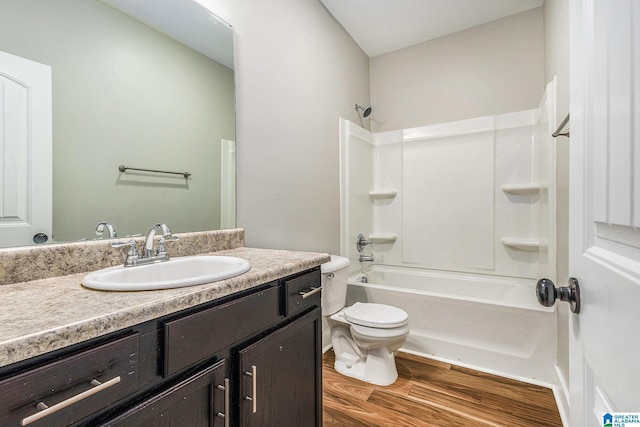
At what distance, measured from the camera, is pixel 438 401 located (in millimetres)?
1679

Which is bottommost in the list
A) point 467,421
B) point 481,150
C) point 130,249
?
point 467,421

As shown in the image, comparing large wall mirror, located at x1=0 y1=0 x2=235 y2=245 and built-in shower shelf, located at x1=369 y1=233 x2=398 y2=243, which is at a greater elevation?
large wall mirror, located at x1=0 y1=0 x2=235 y2=245

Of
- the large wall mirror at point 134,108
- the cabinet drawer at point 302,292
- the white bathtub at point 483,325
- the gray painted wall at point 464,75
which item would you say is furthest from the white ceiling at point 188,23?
the gray painted wall at point 464,75

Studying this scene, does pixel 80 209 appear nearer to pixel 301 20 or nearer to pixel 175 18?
pixel 175 18

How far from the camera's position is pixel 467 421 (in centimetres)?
152

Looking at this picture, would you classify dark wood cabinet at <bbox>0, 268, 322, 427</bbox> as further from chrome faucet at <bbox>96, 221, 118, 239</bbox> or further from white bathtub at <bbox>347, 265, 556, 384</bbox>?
white bathtub at <bbox>347, 265, 556, 384</bbox>

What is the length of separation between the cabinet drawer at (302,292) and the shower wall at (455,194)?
1321 mm

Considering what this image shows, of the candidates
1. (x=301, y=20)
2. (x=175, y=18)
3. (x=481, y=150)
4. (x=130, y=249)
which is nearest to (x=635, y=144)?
(x=130, y=249)

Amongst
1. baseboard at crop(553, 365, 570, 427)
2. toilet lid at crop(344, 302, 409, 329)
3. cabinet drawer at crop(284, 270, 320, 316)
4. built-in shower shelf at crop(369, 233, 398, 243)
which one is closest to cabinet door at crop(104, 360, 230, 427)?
cabinet drawer at crop(284, 270, 320, 316)

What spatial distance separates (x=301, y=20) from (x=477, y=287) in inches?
101

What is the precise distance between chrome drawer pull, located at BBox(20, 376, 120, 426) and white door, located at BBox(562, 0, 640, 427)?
810 millimetres

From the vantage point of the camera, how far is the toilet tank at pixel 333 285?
6.11ft

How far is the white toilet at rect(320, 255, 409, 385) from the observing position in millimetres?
1810

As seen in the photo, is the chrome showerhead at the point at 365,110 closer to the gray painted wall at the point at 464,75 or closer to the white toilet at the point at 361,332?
the gray painted wall at the point at 464,75
